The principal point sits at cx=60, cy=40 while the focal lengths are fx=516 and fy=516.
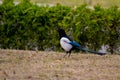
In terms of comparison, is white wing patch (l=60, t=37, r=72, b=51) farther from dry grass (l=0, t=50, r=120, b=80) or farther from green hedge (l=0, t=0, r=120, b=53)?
green hedge (l=0, t=0, r=120, b=53)

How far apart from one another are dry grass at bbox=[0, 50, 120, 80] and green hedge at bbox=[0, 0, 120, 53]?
1408 millimetres

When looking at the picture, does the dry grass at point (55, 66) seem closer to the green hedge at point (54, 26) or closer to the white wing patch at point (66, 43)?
the white wing patch at point (66, 43)

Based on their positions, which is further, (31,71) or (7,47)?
(7,47)

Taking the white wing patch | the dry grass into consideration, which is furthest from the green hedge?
the white wing patch

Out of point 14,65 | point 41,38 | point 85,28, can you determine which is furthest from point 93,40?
point 14,65

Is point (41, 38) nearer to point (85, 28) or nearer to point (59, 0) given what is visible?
point (85, 28)

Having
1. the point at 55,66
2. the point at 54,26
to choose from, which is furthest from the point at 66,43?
the point at 54,26

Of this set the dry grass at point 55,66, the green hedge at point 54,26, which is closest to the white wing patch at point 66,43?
the dry grass at point 55,66

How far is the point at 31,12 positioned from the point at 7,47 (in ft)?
3.67

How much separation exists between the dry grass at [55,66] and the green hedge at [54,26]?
1.41m

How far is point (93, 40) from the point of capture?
13.2 m

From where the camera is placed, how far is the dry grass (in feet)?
29.5

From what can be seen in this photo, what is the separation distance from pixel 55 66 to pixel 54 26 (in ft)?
11.5

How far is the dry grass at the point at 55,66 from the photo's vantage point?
8.98 meters
